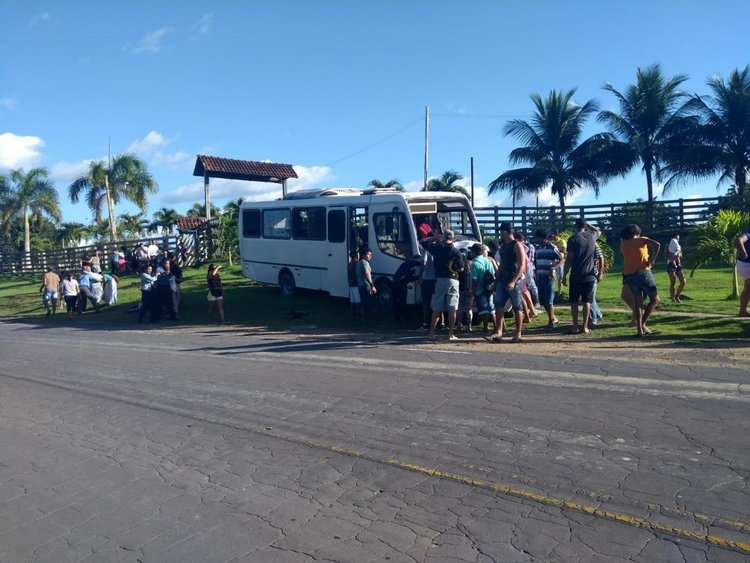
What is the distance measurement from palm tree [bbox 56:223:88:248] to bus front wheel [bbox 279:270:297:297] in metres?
40.5

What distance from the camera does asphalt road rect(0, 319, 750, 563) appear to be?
4.61 m

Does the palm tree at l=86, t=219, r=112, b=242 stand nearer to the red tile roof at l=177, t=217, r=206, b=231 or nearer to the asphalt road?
the red tile roof at l=177, t=217, r=206, b=231

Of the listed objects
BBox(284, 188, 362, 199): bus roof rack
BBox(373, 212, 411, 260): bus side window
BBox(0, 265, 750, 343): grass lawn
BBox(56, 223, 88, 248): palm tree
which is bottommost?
BBox(0, 265, 750, 343): grass lawn

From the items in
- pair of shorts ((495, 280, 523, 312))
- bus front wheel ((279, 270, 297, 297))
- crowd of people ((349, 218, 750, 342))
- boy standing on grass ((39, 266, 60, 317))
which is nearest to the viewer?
crowd of people ((349, 218, 750, 342))

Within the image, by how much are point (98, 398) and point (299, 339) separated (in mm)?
4719

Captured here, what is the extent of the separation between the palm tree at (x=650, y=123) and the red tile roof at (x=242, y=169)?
16.5m

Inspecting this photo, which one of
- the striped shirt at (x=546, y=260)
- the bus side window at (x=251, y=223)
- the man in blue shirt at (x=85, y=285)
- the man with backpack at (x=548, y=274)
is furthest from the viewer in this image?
the man in blue shirt at (x=85, y=285)

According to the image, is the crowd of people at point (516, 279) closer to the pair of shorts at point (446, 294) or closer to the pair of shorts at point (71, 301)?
the pair of shorts at point (446, 294)

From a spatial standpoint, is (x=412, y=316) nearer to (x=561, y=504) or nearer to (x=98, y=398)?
(x=98, y=398)

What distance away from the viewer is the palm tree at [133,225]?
51812 mm

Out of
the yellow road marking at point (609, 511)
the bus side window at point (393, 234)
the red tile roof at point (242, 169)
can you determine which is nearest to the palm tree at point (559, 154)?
the red tile roof at point (242, 169)

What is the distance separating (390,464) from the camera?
6012 millimetres

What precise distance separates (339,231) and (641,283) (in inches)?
305

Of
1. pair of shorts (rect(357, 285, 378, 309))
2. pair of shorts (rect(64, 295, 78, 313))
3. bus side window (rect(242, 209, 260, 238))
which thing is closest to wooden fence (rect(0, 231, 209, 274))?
pair of shorts (rect(64, 295, 78, 313))
